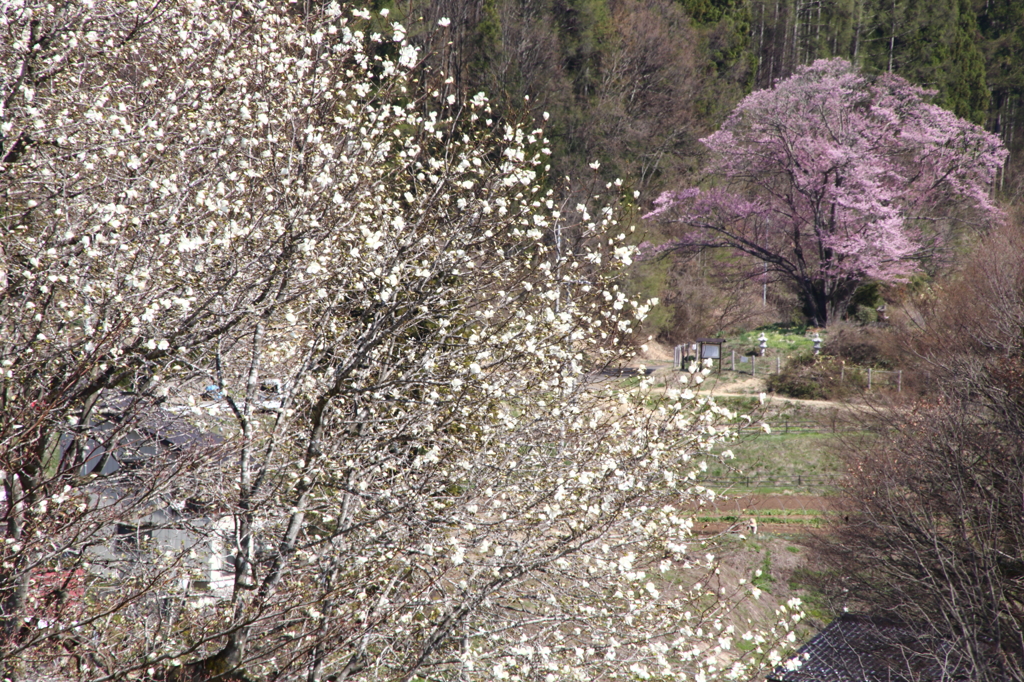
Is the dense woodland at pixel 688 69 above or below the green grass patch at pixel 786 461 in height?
above

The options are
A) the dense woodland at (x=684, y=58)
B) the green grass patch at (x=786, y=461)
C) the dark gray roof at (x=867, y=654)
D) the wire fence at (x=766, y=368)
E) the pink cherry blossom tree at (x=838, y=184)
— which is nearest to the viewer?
the dark gray roof at (x=867, y=654)

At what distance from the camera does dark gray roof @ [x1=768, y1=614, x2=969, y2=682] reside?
44.2 ft

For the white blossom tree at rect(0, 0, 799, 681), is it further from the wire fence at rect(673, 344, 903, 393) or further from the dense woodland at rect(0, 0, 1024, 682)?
the wire fence at rect(673, 344, 903, 393)

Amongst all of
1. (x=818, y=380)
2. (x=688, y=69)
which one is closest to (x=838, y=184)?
(x=818, y=380)

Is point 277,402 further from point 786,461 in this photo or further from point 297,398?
point 786,461

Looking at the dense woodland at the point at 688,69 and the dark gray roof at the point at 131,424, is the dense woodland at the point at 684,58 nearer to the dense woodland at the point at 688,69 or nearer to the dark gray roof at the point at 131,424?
the dense woodland at the point at 688,69

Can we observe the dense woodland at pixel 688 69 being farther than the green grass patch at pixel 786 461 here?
Yes

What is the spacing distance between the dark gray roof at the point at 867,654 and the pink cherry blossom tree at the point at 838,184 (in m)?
18.9

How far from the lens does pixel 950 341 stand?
73.8 feet

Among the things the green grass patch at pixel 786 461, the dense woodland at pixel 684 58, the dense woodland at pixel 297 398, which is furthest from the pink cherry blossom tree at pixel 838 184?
the dense woodland at pixel 297 398

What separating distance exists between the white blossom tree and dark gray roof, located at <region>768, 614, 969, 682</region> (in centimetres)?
781

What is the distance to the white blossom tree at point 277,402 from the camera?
5262 mm

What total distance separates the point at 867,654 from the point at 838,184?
22.4 metres

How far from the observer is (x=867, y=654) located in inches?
588
